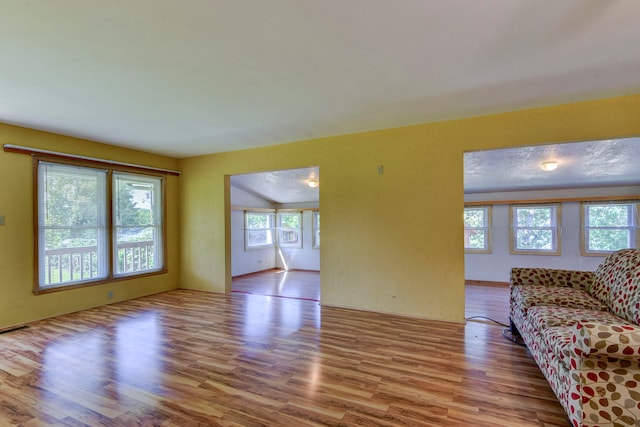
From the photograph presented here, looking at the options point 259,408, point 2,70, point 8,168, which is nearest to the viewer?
point 259,408

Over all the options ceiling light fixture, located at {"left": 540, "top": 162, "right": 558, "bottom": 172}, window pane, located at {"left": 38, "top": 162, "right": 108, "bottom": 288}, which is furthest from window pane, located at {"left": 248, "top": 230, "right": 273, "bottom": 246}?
ceiling light fixture, located at {"left": 540, "top": 162, "right": 558, "bottom": 172}

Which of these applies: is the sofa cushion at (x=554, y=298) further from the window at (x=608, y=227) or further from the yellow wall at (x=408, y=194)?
the window at (x=608, y=227)

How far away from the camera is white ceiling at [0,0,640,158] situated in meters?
1.68

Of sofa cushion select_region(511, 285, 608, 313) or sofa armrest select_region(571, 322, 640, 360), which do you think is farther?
sofa cushion select_region(511, 285, 608, 313)

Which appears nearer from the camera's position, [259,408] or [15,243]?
[259,408]

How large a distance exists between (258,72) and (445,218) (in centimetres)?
264

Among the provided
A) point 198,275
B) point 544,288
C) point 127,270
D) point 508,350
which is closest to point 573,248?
point 544,288

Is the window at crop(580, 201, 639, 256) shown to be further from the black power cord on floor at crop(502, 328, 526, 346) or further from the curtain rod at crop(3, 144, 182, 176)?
the curtain rod at crop(3, 144, 182, 176)

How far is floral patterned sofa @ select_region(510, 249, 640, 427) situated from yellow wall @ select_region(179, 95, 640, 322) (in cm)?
92

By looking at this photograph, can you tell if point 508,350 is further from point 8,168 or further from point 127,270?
point 8,168

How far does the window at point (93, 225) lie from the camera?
12.7 ft

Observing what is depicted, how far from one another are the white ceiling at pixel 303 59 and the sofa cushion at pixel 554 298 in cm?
186

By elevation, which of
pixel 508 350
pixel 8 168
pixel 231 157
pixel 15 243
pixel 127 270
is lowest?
pixel 508 350

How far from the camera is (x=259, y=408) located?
6.44 ft
